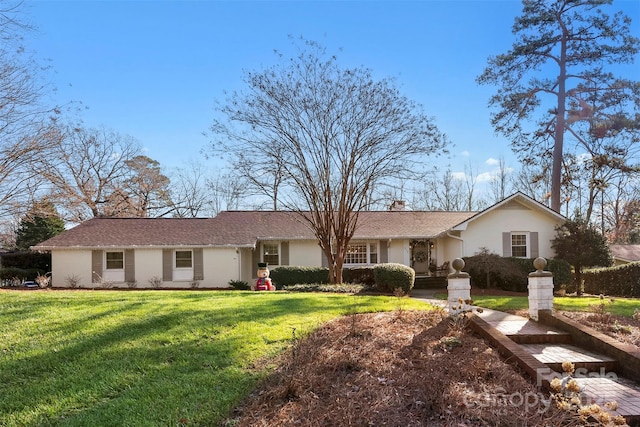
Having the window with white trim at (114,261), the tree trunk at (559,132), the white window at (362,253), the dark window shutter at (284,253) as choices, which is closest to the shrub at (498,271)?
the white window at (362,253)

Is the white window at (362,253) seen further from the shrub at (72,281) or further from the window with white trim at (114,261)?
the shrub at (72,281)

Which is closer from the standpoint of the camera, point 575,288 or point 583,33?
point 575,288

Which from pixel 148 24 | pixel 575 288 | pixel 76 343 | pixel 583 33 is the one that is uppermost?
pixel 583 33

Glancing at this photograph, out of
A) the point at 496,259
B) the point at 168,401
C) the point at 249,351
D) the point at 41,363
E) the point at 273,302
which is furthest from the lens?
the point at 496,259

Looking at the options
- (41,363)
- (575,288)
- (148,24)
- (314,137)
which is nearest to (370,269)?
(314,137)

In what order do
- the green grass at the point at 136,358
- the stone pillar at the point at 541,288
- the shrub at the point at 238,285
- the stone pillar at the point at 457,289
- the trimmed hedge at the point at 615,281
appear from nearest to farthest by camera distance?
the green grass at the point at 136,358
the stone pillar at the point at 457,289
the stone pillar at the point at 541,288
the trimmed hedge at the point at 615,281
the shrub at the point at 238,285

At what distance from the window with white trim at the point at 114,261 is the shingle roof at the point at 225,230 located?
2.16 ft

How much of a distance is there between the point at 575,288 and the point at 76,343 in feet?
66.4

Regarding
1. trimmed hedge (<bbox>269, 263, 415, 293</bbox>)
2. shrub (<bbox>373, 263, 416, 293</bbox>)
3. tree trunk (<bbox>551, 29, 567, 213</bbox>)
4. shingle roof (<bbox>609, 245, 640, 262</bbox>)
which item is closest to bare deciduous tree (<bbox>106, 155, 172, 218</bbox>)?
trimmed hedge (<bbox>269, 263, 415, 293</bbox>)

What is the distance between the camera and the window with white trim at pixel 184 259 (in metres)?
20.4

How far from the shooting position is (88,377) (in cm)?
496

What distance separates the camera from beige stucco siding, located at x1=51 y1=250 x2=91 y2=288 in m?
20.0

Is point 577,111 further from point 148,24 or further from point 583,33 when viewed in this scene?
point 148,24

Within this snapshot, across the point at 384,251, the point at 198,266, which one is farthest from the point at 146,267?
the point at 384,251
